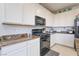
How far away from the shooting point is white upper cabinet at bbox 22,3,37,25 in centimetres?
212

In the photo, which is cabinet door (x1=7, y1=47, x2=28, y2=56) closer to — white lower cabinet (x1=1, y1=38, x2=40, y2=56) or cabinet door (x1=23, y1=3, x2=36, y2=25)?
white lower cabinet (x1=1, y1=38, x2=40, y2=56)

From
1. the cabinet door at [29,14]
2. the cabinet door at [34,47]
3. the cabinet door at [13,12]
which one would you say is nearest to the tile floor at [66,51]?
the cabinet door at [34,47]

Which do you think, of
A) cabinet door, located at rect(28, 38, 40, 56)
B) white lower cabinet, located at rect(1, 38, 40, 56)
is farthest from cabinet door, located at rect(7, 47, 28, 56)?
cabinet door, located at rect(28, 38, 40, 56)

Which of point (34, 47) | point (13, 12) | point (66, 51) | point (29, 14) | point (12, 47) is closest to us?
point (12, 47)

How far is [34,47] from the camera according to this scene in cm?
209

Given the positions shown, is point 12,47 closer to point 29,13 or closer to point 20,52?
point 20,52

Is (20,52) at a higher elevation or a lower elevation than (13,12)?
lower

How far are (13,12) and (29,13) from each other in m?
0.63

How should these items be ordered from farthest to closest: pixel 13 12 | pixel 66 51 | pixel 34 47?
1. pixel 66 51
2. pixel 34 47
3. pixel 13 12

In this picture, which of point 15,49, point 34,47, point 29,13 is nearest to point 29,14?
point 29,13

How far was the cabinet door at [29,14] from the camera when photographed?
2128 millimetres

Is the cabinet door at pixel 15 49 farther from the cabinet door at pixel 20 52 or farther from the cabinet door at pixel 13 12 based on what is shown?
the cabinet door at pixel 13 12

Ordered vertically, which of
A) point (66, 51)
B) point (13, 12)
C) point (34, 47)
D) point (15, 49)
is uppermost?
point (13, 12)

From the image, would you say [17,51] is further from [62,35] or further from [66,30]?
[66,30]
